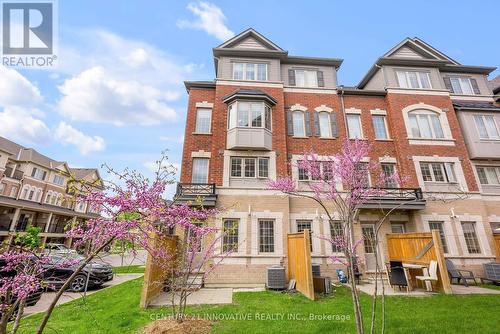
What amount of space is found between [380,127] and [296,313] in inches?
546

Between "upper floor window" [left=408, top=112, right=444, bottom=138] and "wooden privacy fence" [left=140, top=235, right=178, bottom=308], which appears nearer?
"wooden privacy fence" [left=140, top=235, right=178, bottom=308]

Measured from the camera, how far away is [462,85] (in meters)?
17.9

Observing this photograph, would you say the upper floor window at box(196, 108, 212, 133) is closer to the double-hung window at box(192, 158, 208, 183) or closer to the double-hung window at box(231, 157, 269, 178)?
the double-hung window at box(192, 158, 208, 183)

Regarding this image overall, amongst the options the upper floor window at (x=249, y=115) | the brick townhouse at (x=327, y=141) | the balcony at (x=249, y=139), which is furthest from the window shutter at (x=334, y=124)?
the balcony at (x=249, y=139)

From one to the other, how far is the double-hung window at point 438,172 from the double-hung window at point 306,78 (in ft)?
29.2

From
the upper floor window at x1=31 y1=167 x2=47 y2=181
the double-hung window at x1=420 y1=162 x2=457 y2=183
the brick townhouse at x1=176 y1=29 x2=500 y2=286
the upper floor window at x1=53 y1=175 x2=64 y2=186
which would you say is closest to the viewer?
the brick townhouse at x1=176 y1=29 x2=500 y2=286

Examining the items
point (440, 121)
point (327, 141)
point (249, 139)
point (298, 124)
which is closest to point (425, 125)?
point (440, 121)

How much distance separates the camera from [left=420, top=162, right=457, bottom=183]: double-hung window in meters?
14.7

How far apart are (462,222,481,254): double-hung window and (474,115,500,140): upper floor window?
6.25 m

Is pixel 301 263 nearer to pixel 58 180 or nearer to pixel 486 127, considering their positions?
pixel 486 127

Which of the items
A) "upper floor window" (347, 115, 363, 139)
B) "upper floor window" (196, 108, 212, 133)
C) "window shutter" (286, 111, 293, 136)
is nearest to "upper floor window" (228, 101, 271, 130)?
"window shutter" (286, 111, 293, 136)

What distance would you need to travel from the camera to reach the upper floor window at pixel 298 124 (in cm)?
1536

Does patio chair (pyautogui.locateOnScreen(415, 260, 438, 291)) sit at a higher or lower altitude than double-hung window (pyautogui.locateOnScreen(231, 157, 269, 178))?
lower

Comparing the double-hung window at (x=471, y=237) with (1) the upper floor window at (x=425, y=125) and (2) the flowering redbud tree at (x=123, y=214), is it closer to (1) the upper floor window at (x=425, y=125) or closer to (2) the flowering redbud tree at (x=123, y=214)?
(1) the upper floor window at (x=425, y=125)
